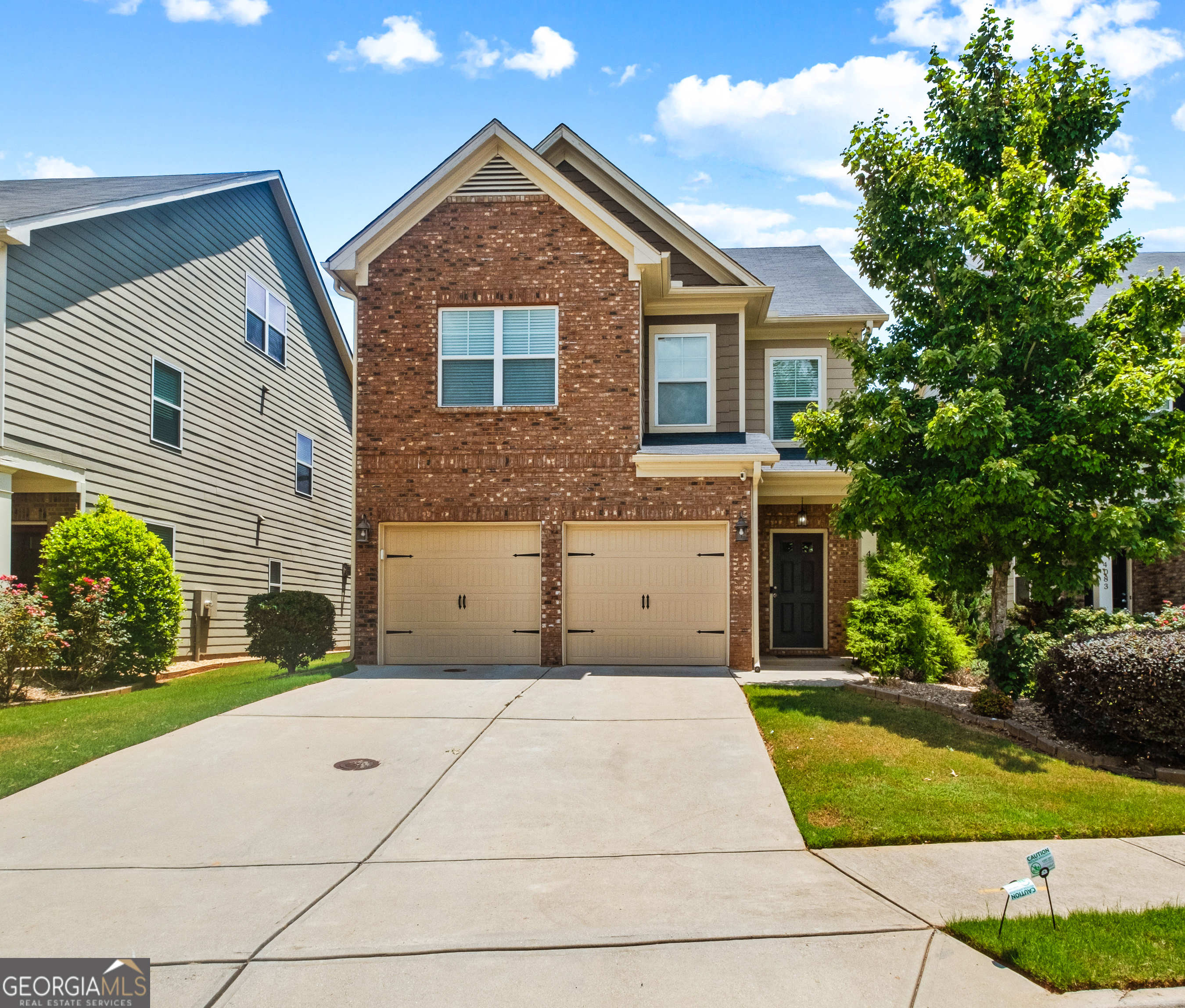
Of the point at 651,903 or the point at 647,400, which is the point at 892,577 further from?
the point at 651,903

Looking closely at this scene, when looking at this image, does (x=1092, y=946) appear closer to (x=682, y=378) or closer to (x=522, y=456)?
(x=522, y=456)

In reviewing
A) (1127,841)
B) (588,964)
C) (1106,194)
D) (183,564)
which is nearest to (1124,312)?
(1106,194)

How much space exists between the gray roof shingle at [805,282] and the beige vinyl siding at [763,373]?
1.80ft

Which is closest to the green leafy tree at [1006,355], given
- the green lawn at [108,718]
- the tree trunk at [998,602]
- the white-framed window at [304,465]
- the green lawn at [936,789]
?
the tree trunk at [998,602]

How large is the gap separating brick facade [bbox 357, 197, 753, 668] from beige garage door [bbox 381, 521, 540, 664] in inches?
10.1

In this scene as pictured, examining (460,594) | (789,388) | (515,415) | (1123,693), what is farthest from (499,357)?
(1123,693)

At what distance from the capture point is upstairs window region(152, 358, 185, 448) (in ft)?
51.4

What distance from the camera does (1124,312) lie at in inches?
392

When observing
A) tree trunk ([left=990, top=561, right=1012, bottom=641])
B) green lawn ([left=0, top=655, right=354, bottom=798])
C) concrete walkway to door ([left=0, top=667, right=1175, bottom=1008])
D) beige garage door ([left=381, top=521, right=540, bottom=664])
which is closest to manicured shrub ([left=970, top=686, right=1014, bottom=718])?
tree trunk ([left=990, top=561, right=1012, bottom=641])

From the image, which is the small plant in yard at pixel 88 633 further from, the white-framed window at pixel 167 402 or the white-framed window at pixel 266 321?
the white-framed window at pixel 266 321

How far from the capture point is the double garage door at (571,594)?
45.4ft

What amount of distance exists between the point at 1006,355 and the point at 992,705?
3852mm

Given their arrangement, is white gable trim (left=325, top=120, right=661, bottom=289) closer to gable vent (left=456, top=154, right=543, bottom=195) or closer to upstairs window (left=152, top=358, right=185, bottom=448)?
gable vent (left=456, top=154, right=543, bottom=195)

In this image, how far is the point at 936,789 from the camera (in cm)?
712
